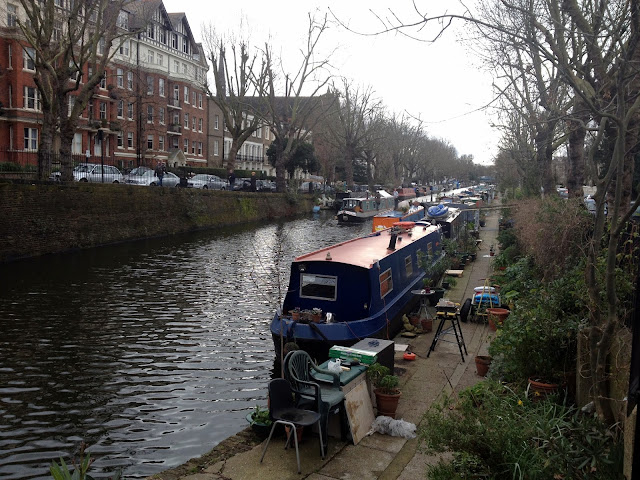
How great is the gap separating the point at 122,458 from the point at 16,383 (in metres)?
3.50

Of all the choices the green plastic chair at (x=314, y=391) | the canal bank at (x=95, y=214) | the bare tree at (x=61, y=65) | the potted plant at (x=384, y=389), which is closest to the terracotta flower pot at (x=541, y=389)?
the potted plant at (x=384, y=389)

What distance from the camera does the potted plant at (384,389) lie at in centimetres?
768

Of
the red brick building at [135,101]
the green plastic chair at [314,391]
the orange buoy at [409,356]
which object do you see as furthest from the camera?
the red brick building at [135,101]

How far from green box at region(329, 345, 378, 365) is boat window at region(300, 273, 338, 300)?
12.4 feet

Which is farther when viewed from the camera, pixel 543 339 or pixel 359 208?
pixel 359 208

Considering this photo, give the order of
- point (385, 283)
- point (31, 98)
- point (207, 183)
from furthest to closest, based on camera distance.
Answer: point (207, 183) → point (31, 98) → point (385, 283)

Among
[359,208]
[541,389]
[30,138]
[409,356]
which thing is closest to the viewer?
[541,389]

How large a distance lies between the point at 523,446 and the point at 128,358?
28.9 feet

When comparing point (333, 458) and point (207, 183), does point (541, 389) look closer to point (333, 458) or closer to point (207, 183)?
point (333, 458)

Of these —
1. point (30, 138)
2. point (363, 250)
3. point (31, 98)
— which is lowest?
point (363, 250)

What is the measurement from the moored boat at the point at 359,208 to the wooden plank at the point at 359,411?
3769cm

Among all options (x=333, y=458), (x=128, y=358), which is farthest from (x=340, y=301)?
(x=333, y=458)

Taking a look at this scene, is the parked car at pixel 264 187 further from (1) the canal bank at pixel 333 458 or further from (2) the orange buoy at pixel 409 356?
(1) the canal bank at pixel 333 458

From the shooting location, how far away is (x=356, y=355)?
8039 millimetres
